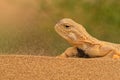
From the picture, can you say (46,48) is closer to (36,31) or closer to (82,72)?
(36,31)

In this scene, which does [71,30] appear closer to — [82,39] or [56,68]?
[82,39]

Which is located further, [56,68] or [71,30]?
[71,30]

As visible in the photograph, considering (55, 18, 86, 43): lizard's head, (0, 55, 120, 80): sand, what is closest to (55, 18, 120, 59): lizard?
(55, 18, 86, 43): lizard's head

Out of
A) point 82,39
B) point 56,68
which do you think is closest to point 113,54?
point 82,39

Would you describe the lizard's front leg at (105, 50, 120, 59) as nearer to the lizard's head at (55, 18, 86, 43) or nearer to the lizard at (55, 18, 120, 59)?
the lizard at (55, 18, 120, 59)

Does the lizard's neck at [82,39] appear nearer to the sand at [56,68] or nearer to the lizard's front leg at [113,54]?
the lizard's front leg at [113,54]

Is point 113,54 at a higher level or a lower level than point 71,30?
lower

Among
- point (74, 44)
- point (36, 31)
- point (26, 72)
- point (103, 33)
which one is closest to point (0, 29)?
point (36, 31)
